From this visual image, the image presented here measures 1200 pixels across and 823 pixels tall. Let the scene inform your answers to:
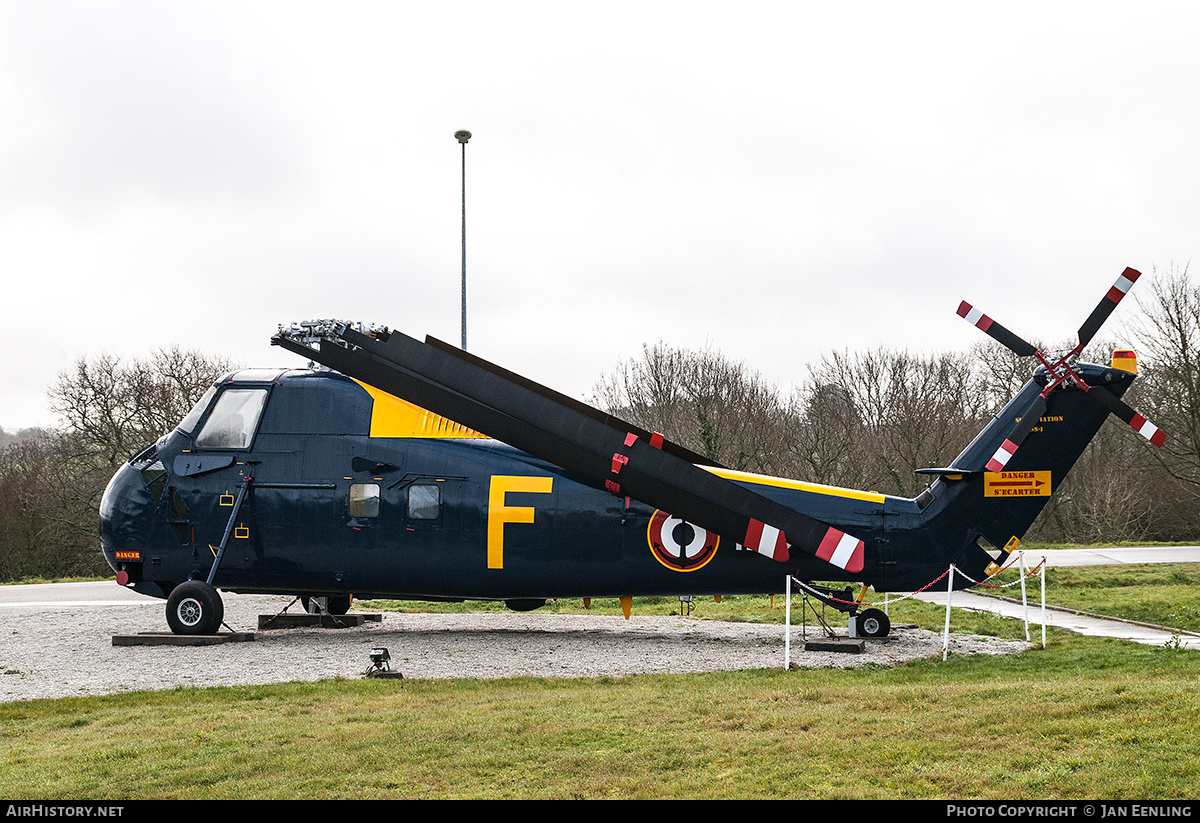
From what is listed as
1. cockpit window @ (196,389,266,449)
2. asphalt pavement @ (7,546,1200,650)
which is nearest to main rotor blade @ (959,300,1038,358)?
asphalt pavement @ (7,546,1200,650)

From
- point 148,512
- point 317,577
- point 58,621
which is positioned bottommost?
point 58,621

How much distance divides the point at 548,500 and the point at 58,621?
10.9m

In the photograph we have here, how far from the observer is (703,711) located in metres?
8.59

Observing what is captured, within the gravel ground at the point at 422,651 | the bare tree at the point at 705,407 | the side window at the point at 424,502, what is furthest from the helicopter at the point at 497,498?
the bare tree at the point at 705,407

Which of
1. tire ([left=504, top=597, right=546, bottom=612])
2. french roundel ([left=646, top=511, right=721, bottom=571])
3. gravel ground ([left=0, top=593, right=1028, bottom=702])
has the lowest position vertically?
gravel ground ([left=0, top=593, right=1028, bottom=702])

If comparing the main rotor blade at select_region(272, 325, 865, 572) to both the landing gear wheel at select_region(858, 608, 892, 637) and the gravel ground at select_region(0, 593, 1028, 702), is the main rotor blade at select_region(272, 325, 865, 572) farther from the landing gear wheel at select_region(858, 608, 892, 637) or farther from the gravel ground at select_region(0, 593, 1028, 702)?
the gravel ground at select_region(0, 593, 1028, 702)

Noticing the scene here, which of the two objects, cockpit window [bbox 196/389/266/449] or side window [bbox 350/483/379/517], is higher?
cockpit window [bbox 196/389/266/449]

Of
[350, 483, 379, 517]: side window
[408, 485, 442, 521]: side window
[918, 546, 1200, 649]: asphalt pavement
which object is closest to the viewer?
[918, 546, 1200, 649]: asphalt pavement

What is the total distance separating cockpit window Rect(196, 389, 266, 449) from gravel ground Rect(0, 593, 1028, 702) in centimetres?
331

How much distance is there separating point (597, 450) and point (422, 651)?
407 cm

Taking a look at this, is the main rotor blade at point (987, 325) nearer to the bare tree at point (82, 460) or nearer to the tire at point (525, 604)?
the tire at point (525, 604)

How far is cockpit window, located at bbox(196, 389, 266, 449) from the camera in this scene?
1525 cm
